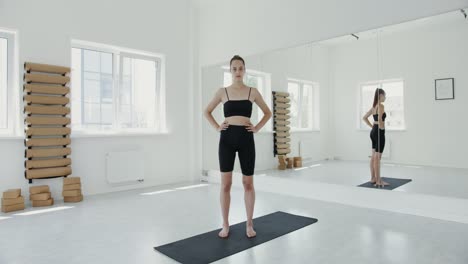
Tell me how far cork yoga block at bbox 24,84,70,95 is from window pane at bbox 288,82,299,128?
3.03 meters

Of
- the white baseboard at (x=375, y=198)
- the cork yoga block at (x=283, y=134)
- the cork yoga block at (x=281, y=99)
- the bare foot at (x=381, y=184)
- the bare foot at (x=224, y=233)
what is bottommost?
the bare foot at (x=224, y=233)

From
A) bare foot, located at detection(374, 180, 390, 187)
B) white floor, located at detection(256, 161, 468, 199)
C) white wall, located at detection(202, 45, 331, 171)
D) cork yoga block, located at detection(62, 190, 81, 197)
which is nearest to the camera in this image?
white floor, located at detection(256, 161, 468, 199)

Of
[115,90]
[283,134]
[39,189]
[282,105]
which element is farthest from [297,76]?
[39,189]

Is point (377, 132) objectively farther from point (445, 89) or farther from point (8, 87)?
point (8, 87)

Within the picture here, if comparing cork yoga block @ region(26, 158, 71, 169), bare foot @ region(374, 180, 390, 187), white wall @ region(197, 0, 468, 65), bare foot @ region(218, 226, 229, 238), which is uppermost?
white wall @ region(197, 0, 468, 65)

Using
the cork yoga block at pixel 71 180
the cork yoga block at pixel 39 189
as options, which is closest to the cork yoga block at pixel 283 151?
the cork yoga block at pixel 71 180

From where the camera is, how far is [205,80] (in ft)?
19.3

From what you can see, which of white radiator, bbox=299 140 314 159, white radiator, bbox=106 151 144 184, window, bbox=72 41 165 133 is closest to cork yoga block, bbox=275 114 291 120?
white radiator, bbox=299 140 314 159

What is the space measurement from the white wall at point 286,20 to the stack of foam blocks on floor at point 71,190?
281 cm

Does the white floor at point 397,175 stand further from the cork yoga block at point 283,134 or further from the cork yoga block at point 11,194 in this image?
the cork yoga block at point 11,194

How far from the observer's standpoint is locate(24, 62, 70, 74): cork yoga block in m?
4.02

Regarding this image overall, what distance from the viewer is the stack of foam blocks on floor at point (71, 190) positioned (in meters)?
4.17

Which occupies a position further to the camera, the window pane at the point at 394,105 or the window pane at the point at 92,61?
the window pane at the point at 92,61

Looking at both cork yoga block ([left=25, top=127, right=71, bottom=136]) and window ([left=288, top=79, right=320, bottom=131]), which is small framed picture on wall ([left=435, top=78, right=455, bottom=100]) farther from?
cork yoga block ([left=25, top=127, right=71, bottom=136])
